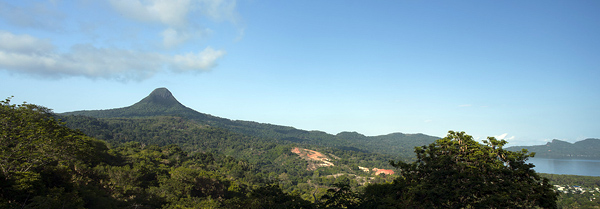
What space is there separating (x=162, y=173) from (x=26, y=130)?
32.8 metres

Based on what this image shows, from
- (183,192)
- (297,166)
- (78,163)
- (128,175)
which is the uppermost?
(78,163)

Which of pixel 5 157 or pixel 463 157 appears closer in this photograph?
pixel 5 157

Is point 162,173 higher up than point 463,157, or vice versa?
point 463,157

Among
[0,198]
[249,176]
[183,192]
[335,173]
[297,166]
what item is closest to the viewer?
[0,198]

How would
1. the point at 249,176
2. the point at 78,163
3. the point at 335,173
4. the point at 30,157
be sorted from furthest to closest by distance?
the point at 335,173 < the point at 249,176 < the point at 78,163 < the point at 30,157

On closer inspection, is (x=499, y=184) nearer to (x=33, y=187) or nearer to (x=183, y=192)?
(x=33, y=187)

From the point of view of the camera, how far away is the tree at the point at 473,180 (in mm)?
16906

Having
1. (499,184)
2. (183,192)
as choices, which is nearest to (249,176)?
(183,192)

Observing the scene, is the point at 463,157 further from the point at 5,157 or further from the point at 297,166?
the point at 297,166

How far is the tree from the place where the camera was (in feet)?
55.5

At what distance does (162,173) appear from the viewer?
50.8 meters

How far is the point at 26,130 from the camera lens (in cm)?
2036

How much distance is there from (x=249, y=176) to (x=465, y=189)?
100237 millimetres

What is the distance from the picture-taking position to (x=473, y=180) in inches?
723
